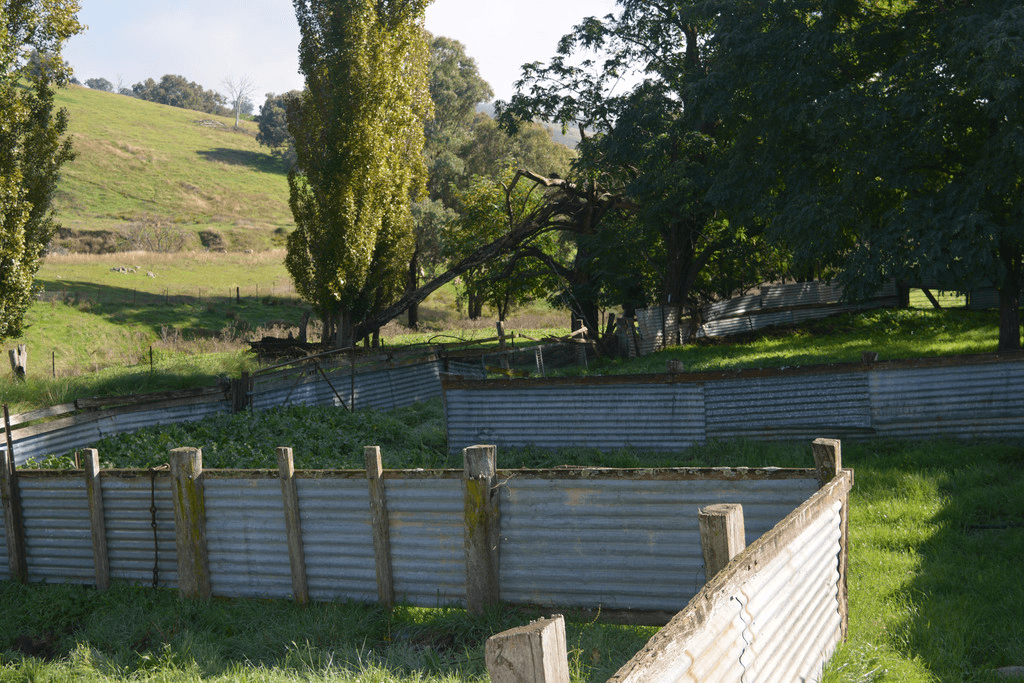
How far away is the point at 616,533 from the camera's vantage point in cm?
552

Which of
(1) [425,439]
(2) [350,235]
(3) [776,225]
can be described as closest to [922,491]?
(1) [425,439]

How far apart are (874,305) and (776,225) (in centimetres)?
1216

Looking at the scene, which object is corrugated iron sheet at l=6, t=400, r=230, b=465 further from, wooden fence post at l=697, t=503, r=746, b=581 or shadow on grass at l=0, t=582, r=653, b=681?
wooden fence post at l=697, t=503, r=746, b=581

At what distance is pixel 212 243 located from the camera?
6362 cm

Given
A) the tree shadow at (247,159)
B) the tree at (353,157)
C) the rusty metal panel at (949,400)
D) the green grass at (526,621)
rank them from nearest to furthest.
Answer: the green grass at (526,621) < the rusty metal panel at (949,400) < the tree at (353,157) < the tree shadow at (247,159)

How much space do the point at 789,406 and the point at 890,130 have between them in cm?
811

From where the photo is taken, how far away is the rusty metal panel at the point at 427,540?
5934 millimetres

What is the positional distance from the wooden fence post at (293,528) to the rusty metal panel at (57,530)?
2.56m

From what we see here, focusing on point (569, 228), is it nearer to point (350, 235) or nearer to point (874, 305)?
point (350, 235)

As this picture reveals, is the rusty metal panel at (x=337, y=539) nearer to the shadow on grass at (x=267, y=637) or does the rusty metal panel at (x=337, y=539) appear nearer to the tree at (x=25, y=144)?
the shadow on grass at (x=267, y=637)

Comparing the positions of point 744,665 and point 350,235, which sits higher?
point 350,235

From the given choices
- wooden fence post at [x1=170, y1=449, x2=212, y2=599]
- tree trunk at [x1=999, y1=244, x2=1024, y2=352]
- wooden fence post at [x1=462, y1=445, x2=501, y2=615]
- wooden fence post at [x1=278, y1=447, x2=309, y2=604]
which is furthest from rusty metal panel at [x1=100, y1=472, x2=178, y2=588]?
tree trunk at [x1=999, y1=244, x2=1024, y2=352]

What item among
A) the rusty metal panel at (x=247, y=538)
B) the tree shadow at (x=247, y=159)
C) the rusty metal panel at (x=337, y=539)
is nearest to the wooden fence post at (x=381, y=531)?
the rusty metal panel at (x=337, y=539)

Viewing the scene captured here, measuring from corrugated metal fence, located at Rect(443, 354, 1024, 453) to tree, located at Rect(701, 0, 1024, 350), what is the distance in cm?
440
